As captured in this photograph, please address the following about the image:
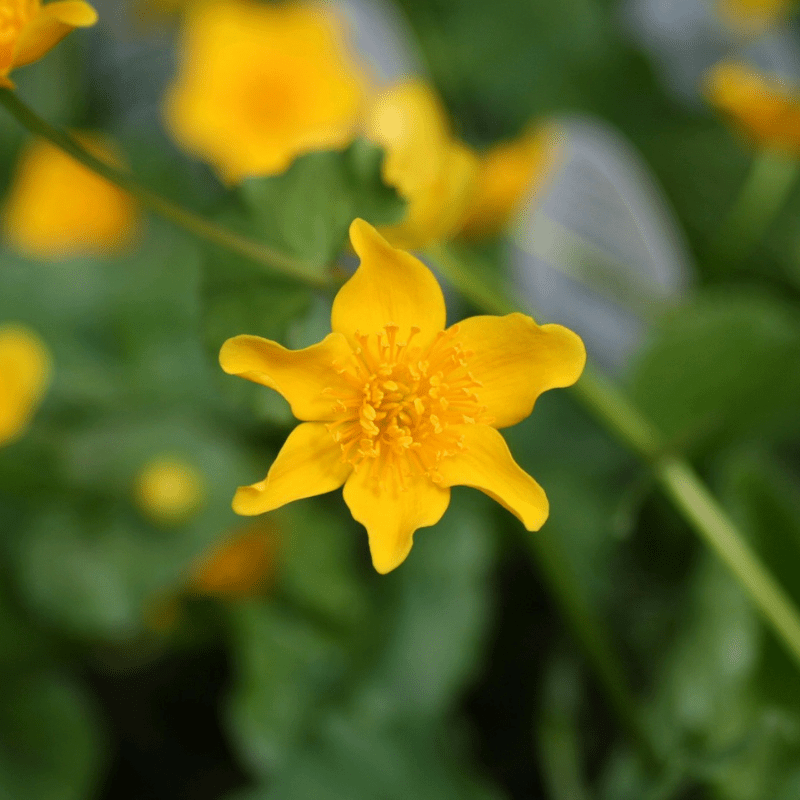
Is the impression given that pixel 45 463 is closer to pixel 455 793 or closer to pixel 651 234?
pixel 455 793

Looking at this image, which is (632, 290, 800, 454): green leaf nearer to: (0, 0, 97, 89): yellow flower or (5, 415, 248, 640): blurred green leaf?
(5, 415, 248, 640): blurred green leaf

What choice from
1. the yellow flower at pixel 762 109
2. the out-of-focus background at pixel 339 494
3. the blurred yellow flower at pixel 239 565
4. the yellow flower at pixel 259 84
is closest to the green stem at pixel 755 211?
the out-of-focus background at pixel 339 494

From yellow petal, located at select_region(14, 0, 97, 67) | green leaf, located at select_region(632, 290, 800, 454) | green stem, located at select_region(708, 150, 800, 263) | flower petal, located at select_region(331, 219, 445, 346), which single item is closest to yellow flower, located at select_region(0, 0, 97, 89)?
yellow petal, located at select_region(14, 0, 97, 67)

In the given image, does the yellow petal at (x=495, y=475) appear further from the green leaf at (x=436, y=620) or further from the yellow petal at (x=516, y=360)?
the green leaf at (x=436, y=620)

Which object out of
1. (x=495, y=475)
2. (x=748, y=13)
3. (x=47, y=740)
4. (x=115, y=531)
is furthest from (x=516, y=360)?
(x=748, y=13)

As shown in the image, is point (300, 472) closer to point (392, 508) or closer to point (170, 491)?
point (392, 508)

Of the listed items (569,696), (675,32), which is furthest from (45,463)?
(675,32)
